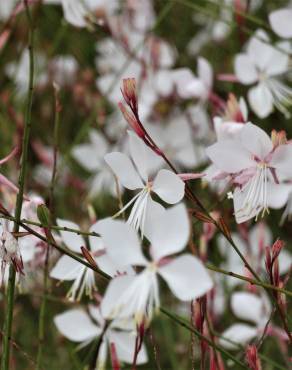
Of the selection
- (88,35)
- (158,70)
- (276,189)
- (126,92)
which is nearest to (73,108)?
(88,35)

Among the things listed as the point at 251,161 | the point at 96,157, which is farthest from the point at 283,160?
the point at 96,157

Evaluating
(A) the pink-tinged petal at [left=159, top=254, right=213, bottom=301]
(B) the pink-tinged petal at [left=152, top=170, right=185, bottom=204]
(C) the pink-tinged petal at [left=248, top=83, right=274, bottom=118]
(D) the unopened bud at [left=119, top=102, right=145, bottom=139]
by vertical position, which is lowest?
(A) the pink-tinged petal at [left=159, top=254, right=213, bottom=301]

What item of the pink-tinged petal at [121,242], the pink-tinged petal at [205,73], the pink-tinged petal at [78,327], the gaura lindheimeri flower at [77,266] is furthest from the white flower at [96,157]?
the pink-tinged petal at [121,242]

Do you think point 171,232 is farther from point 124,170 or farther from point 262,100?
point 262,100

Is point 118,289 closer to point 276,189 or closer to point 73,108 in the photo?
point 276,189

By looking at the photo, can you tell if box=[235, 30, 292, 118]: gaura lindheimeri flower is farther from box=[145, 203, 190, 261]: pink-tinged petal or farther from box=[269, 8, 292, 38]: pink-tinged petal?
box=[145, 203, 190, 261]: pink-tinged petal

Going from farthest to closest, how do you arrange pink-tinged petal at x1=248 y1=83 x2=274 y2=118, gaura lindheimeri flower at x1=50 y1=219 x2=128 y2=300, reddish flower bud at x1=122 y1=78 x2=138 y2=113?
1. pink-tinged petal at x1=248 y1=83 x2=274 y2=118
2. gaura lindheimeri flower at x1=50 y1=219 x2=128 y2=300
3. reddish flower bud at x1=122 y1=78 x2=138 y2=113

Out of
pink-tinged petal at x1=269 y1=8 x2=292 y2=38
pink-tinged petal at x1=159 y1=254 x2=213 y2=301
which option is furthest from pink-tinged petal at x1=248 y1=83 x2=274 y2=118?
pink-tinged petal at x1=159 y1=254 x2=213 y2=301
